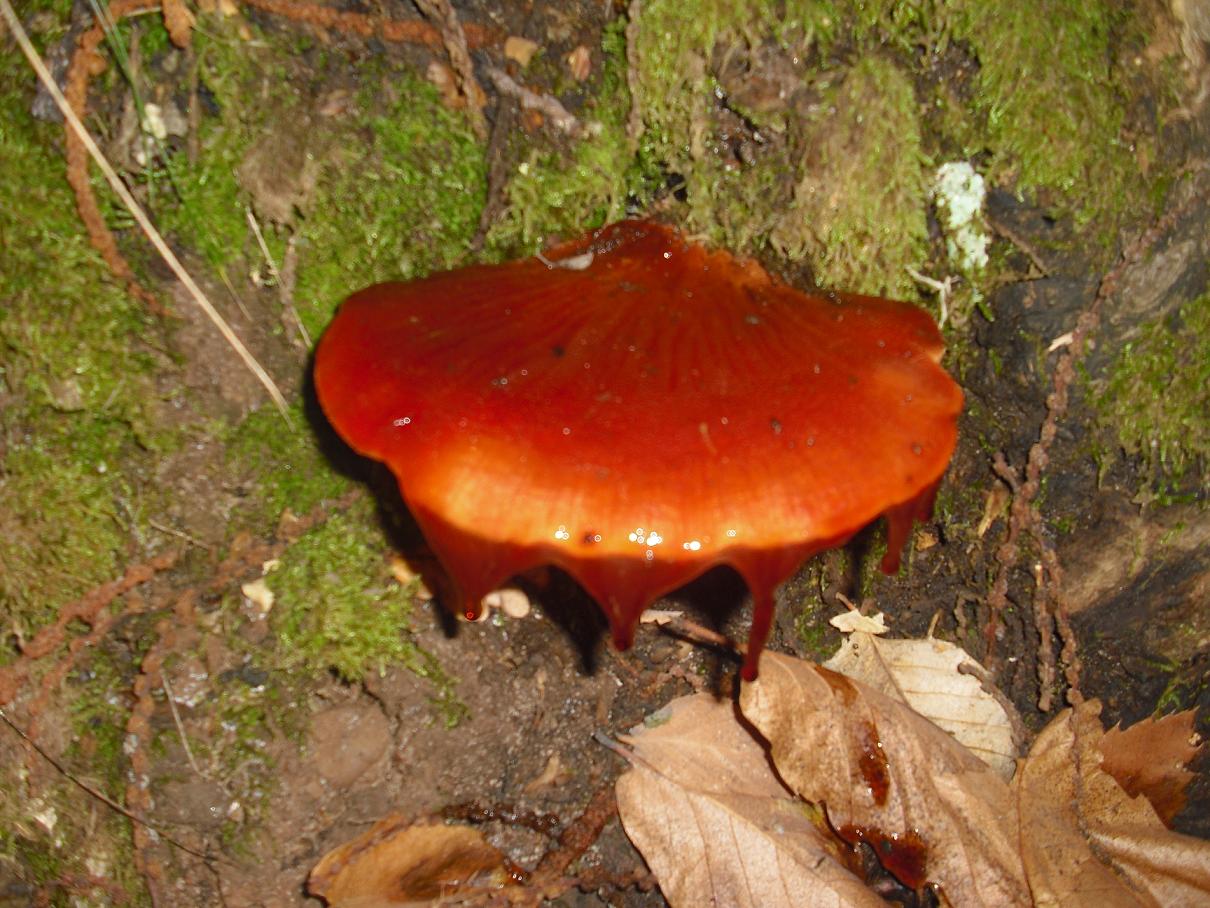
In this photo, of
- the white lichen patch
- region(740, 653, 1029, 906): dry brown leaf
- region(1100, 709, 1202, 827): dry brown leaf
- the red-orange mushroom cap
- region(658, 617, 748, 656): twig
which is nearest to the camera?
the red-orange mushroom cap

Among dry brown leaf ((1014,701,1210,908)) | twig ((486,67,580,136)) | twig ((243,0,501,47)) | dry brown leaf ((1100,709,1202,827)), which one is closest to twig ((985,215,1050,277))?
twig ((486,67,580,136))

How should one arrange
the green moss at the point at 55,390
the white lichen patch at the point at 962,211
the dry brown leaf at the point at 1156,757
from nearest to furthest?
the green moss at the point at 55,390
the white lichen patch at the point at 962,211
the dry brown leaf at the point at 1156,757

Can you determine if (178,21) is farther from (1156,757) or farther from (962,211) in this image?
(1156,757)

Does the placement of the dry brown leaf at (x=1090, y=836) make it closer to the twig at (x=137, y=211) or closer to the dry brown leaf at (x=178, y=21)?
the twig at (x=137, y=211)

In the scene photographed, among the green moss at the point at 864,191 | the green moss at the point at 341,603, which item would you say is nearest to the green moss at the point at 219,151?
the green moss at the point at 341,603

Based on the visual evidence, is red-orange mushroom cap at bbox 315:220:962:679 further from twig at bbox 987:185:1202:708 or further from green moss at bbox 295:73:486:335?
twig at bbox 987:185:1202:708

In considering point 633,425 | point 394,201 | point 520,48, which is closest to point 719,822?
point 633,425
